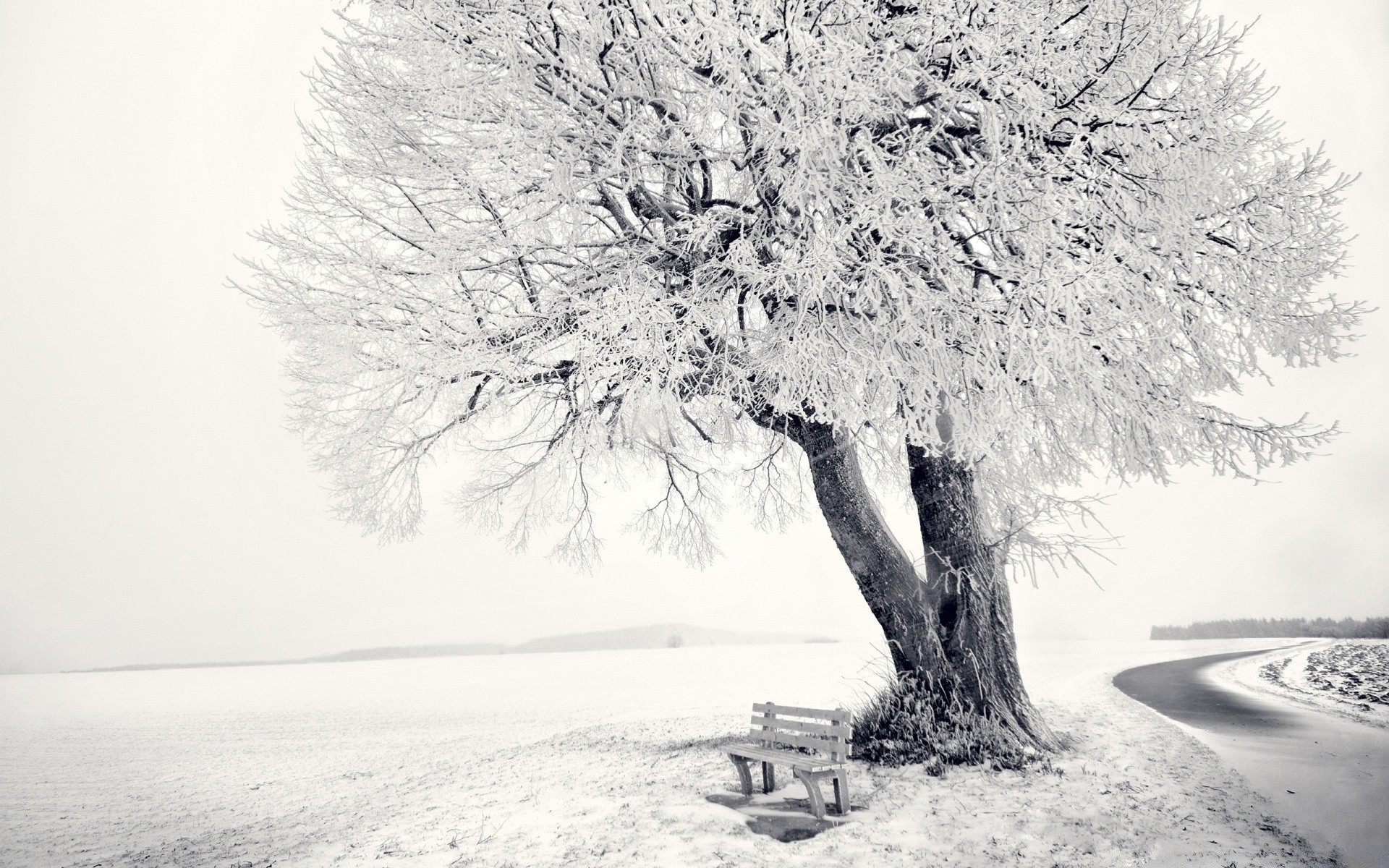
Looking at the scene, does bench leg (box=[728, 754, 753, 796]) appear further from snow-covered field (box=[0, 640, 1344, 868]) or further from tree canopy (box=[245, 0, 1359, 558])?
tree canopy (box=[245, 0, 1359, 558])

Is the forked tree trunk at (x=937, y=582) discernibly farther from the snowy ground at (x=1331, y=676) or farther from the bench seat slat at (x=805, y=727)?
the snowy ground at (x=1331, y=676)

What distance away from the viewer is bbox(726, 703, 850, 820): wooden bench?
18.8ft

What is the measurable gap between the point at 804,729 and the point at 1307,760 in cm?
441

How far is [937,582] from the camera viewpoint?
7.68m

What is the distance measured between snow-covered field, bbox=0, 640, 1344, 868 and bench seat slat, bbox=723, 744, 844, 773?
429mm

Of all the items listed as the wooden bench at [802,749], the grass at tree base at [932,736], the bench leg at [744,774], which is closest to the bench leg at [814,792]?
the wooden bench at [802,749]

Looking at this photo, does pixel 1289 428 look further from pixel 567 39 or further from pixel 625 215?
pixel 567 39

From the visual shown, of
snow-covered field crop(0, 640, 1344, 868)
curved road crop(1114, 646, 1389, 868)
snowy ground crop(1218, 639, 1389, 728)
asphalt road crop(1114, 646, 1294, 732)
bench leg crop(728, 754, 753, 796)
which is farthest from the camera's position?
snowy ground crop(1218, 639, 1389, 728)

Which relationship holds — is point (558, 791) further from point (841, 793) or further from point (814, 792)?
point (841, 793)

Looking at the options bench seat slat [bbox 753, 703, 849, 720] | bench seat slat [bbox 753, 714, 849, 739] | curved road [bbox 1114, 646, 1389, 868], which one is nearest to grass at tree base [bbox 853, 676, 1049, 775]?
bench seat slat [bbox 753, 703, 849, 720]

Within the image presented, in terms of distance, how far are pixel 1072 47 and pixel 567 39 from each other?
13.2 feet

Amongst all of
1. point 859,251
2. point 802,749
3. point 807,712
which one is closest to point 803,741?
point 807,712

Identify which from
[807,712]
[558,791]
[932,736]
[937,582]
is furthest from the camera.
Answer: [937,582]

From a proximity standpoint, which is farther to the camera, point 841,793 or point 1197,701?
point 1197,701
